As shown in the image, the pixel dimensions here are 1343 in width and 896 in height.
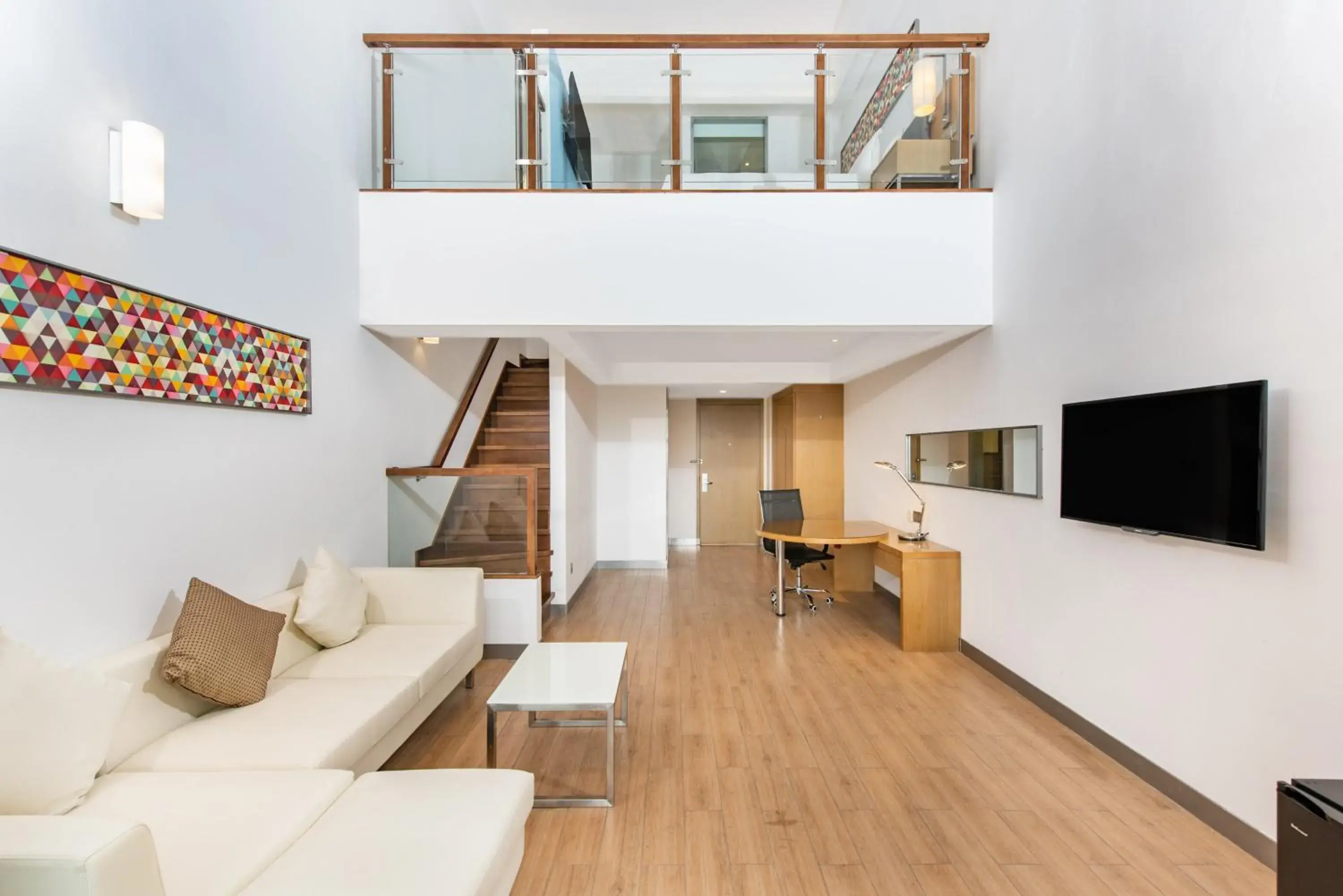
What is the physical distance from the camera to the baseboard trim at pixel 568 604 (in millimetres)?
5492

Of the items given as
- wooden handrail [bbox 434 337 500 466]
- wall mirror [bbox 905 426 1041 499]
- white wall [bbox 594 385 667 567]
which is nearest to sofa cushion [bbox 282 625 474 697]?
wooden handrail [bbox 434 337 500 466]

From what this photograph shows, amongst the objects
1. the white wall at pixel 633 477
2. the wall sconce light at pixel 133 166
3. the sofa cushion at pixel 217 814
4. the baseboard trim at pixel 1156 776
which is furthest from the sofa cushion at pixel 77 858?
the white wall at pixel 633 477

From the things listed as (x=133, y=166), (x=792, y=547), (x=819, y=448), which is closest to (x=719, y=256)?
(x=133, y=166)

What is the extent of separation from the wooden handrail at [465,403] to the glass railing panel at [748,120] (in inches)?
94.7

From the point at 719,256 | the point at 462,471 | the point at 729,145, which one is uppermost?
the point at 729,145

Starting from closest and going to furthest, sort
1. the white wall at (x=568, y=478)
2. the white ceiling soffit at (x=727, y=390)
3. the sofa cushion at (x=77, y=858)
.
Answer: the sofa cushion at (x=77, y=858)
the white wall at (x=568, y=478)
the white ceiling soffit at (x=727, y=390)

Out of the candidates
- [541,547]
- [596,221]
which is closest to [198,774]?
[596,221]

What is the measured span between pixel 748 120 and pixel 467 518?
3177 mm

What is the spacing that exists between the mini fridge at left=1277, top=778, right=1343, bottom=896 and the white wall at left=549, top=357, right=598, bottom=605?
461 cm

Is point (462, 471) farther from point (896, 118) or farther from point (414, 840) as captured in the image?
point (896, 118)

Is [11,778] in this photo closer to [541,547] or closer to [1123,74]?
[541,547]

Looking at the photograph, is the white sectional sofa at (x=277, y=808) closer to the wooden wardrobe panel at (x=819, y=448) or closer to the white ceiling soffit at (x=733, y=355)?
the white ceiling soffit at (x=733, y=355)

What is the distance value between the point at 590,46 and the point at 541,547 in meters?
3.78

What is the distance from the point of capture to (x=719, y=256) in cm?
395
